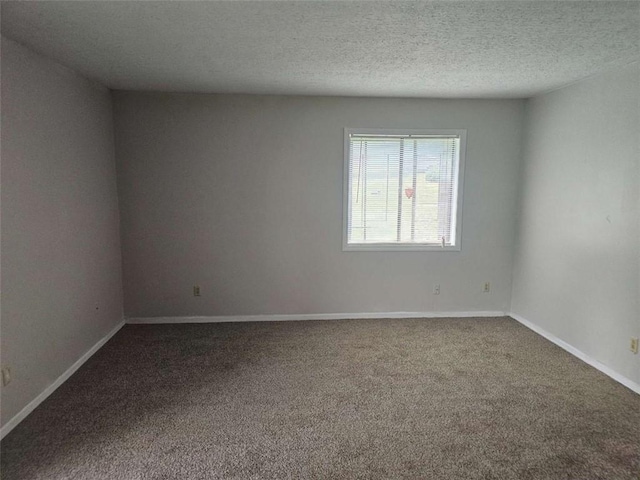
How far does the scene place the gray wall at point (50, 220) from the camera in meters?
2.46

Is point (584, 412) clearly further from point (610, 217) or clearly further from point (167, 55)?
point (167, 55)

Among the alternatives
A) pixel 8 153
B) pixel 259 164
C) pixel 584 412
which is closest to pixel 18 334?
pixel 8 153

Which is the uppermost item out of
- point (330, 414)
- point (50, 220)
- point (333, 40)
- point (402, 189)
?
point (333, 40)

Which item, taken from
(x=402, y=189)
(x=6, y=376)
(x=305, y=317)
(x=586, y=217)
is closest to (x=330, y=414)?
(x=305, y=317)

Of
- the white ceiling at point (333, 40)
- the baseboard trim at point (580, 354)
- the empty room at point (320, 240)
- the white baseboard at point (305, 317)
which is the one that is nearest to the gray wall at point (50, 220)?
the empty room at point (320, 240)

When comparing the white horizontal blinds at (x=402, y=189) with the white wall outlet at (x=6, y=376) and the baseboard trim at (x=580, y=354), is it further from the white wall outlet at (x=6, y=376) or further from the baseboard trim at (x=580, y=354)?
the white wall outlet at (x=6, y=376)

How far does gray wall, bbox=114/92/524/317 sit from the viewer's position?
407cm

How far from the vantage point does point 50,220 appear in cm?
287

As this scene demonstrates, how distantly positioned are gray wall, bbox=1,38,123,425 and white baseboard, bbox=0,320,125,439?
4 centimetres

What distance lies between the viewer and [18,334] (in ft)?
8.22

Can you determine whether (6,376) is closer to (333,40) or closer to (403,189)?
(333,40)

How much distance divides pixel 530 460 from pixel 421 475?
63cm

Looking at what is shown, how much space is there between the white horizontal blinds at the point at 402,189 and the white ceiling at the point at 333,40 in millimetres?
815

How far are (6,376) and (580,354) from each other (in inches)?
170
